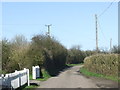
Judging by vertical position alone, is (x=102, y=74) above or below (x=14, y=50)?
below

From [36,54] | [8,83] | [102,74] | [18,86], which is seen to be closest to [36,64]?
[36,54]

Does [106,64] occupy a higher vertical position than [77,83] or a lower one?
higher

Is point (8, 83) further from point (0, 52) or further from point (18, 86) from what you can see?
point (0, 52)

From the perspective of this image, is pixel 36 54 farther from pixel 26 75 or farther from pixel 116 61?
pixel 26 75

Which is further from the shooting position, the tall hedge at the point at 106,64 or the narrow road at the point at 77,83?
the tall hedge at the point at 106,64

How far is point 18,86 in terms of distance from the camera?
18.8m

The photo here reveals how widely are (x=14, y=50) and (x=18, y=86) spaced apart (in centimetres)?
1705

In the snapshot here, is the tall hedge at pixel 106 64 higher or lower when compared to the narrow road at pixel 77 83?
higher

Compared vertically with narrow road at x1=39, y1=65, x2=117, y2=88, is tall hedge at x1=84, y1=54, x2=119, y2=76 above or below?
above

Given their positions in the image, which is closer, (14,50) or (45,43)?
(14,50)

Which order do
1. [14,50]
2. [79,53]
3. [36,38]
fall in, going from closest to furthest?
[14,50] < [36,38] < [79,53]

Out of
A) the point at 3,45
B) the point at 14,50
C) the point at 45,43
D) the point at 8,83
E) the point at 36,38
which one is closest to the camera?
the point at 8,83

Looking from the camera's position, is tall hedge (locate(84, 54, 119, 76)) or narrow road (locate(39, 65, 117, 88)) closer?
narrow road (locate(39, 65, 117, 88))

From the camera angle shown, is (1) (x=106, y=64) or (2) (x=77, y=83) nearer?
(2) (x=77, y=83)
